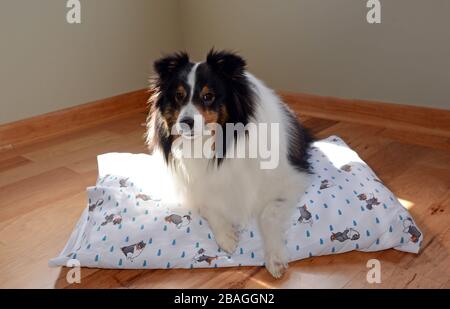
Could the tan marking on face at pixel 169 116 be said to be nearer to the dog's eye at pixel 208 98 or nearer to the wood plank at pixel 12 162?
the dog's eye at pixel 208 98

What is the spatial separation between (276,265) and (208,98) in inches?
30.1

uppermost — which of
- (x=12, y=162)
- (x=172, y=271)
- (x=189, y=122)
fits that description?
(x=189, y=122)

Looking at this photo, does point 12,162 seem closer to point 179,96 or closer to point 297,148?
point 179,96

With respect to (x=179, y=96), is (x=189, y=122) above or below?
below

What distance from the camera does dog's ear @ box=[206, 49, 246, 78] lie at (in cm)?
193

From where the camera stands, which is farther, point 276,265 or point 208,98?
point 208,98

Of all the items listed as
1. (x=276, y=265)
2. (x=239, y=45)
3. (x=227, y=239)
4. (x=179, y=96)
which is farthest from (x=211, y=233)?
(x=239, y=45)

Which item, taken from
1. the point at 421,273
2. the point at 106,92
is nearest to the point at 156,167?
the point at 421,273

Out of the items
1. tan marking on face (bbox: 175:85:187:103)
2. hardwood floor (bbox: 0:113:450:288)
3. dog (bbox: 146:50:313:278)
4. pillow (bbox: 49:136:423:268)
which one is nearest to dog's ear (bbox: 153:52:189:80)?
dog (bbox: 146:50:313:278)

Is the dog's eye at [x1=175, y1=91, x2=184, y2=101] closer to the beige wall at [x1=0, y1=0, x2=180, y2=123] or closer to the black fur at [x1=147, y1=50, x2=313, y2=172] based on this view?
the black fur at [x1=147, y1=50, x2=313, y2=172]

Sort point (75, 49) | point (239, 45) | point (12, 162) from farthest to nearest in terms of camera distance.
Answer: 1. point (239, 45)
2. point (75, 49)
3. point (12, 162)

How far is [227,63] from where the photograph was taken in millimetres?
1945
